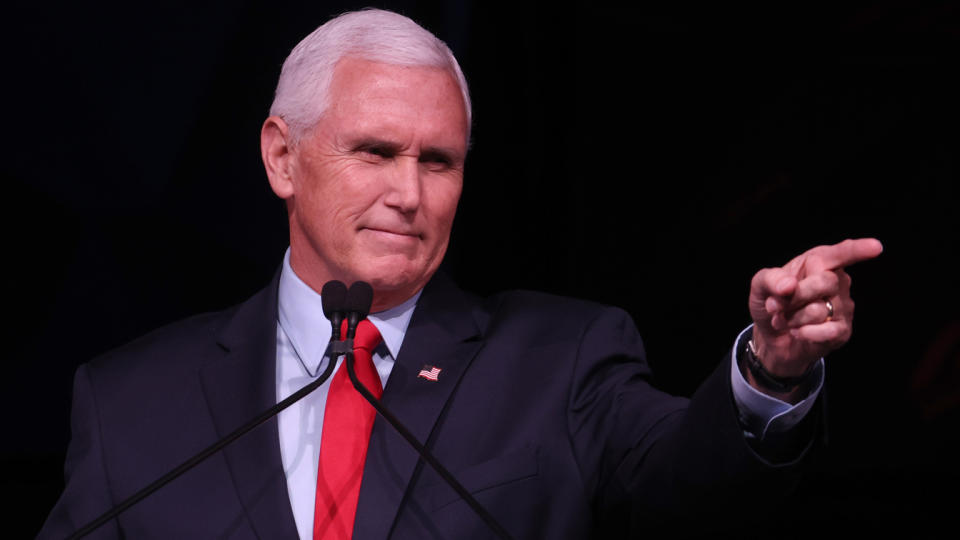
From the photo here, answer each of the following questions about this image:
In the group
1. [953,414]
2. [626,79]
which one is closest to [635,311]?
[626,79]

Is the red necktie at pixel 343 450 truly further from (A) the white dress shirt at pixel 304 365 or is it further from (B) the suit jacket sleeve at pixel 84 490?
(B) the suit jacket sleeve at pixel 84 490

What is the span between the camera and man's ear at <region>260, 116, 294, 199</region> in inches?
64.2

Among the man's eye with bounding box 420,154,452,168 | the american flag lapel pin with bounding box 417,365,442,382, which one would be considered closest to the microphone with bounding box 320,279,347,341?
the american flag lapel pin with bounding box 417,365,442,382

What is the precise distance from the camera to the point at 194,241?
226cm

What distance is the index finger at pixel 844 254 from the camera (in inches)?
36.5

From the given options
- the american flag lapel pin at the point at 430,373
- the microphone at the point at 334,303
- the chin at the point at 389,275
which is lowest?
the american flag lapel pin at the point at 430,373

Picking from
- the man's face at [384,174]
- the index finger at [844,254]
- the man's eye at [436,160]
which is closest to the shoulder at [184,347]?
the man's face at [384,174]

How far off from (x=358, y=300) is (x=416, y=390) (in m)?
0.26

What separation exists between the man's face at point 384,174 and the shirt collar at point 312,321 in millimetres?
36

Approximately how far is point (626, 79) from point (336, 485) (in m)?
1.39

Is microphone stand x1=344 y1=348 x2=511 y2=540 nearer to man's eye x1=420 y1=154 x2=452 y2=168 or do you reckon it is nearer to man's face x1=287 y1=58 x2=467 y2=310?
man's face x1=287 y1=58 x2=467 y2=310

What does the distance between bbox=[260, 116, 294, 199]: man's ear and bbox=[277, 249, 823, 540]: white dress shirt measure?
0.13 metres

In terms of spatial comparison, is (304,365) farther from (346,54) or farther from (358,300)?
(346,54)

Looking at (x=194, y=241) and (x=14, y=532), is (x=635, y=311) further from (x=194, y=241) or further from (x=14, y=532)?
(x=14, y=532)
